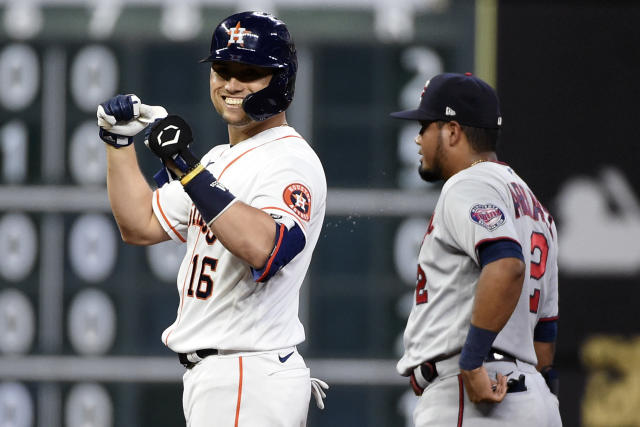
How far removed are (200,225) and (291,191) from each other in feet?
0.95

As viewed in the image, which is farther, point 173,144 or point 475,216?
point 475,216

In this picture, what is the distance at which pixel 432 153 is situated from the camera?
10.7ft

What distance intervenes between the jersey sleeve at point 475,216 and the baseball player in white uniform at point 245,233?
389 mm

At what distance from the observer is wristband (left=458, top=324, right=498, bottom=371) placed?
9.54 feet

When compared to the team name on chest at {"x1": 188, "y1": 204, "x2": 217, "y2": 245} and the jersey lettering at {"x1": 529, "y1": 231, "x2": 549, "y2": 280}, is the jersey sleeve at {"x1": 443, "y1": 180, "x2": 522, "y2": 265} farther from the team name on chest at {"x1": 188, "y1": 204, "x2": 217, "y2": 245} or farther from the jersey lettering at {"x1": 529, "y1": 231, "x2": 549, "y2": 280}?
the team name on chest at {"x1": 188, "y1": 204, "x2": 217, "y2": 245}

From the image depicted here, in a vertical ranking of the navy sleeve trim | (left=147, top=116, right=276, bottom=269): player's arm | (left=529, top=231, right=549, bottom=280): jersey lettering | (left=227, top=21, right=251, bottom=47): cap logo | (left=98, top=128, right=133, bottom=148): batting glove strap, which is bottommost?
(left=529, top=231, right=549, bottom=280): jersey lettering

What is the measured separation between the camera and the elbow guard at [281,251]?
2621 mm

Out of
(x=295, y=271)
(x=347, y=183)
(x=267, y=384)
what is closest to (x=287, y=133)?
(x=295, y=271)

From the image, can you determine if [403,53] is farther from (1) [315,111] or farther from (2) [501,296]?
(2) [501,296]

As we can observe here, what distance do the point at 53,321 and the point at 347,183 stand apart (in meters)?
1.73

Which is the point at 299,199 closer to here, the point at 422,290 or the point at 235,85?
the point at 235,85

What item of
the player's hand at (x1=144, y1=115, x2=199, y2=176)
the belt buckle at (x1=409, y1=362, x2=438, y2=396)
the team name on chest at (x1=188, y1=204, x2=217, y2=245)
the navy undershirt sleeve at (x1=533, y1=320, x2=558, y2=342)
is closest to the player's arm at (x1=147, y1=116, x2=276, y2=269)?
the player's hand at (x1=144, y1=115, x2=199, y2=176)

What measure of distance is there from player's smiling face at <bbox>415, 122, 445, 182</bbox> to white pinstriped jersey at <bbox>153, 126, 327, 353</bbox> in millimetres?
494

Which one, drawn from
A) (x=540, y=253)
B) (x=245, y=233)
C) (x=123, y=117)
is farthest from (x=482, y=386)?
(x=123, y=117)
